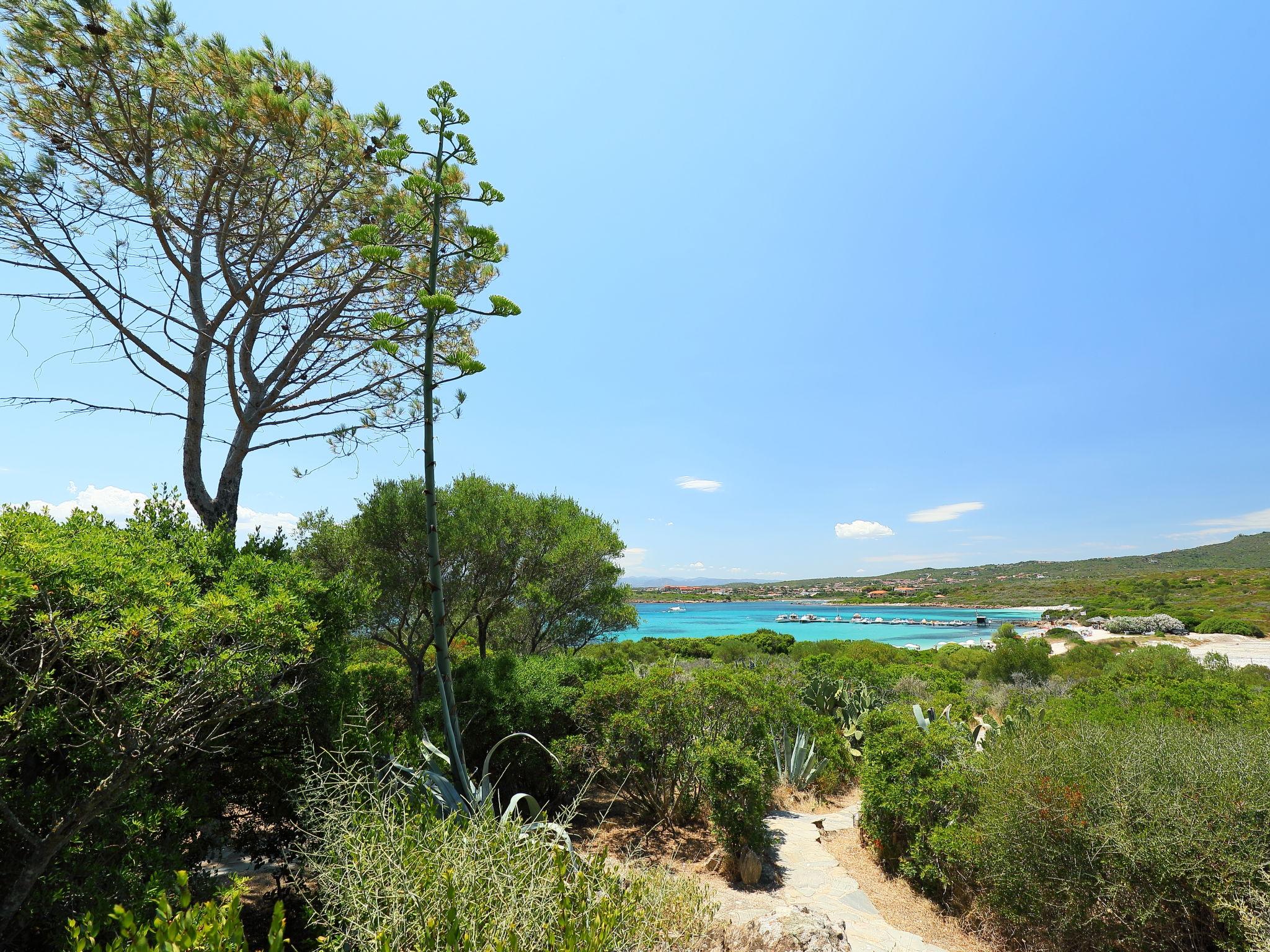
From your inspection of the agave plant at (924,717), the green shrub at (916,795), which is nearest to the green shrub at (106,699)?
the green shrub at (916,795)

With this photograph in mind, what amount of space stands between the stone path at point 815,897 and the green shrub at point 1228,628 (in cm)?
4602

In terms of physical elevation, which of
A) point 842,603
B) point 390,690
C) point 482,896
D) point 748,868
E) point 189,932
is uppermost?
point 189,932

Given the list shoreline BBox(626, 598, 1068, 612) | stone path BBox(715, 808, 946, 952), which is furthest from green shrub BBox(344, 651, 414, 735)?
shoreline BBox(626, 598, 1068, 612)

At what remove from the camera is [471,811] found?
359 cm

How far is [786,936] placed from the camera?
12.3 ft

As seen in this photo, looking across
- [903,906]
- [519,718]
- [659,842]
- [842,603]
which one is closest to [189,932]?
[519,718]

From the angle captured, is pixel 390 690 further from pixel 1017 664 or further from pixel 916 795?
pixel 1017 664

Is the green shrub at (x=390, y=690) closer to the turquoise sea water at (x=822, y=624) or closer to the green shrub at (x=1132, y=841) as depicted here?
the green shrub at (x=1132, y=841)

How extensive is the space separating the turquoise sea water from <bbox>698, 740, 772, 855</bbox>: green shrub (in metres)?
25.2

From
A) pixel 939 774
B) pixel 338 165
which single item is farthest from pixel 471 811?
pixel 338 165

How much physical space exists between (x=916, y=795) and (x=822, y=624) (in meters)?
60.4

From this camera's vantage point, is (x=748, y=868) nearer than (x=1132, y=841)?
No

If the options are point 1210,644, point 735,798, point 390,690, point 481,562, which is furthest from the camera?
point 1210,644

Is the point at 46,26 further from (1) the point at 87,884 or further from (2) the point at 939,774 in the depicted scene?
(2) the point at 939,774
